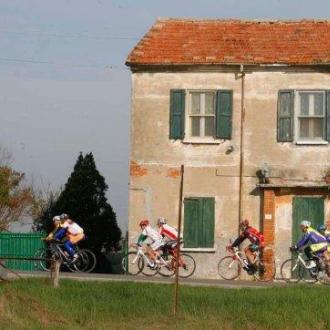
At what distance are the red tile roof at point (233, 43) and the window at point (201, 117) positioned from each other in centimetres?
118

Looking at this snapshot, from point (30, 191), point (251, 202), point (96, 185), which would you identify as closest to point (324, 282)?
point (251, 202)

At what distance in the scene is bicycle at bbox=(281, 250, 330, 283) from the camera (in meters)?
30.9

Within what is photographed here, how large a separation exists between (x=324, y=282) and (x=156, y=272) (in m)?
4.97

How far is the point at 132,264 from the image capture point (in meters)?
33.0

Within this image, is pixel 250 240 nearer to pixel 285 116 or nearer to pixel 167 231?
pixel 167 231

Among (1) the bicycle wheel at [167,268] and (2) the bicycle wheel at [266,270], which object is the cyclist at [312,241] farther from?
(1) the bicycle wheel at [167,268]

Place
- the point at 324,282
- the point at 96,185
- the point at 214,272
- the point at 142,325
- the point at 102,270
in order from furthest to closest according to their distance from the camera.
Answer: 1. the point at 96,185
2. the point at 102,270
3. the point at 214,272
4. the point at 324,282
5. the point at 142,325

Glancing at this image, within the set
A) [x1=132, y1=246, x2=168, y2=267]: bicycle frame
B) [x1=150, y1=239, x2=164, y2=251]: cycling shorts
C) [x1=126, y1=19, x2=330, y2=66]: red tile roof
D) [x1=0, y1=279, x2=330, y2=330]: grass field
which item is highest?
[x1=126, y1=19, x2=330, y2=66]: red tile roof

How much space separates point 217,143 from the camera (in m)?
33.9

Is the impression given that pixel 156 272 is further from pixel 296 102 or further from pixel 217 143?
pixel 296 102

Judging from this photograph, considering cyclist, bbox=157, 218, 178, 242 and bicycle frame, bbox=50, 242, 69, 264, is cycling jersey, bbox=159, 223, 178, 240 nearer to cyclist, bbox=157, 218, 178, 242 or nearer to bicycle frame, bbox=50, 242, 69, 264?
cyclist, bbox=157, 218, 178, 242

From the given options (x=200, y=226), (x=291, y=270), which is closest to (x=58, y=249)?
(x=200, y=226)

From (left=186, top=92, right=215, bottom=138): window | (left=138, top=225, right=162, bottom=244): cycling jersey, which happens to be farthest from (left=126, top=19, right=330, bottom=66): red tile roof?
(left=138, top=225, right=162, bottom=244): cycling jersey

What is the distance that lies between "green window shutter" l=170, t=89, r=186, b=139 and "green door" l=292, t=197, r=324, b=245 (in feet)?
13.6
